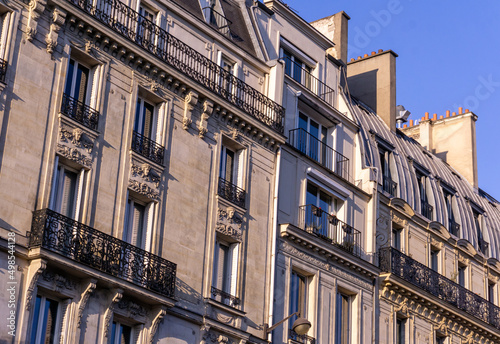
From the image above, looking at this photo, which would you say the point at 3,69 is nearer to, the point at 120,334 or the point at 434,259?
the point at 120,334

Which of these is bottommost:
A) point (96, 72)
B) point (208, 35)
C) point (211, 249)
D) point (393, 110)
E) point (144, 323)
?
point (144, 323)

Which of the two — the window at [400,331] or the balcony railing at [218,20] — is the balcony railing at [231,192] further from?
the window at [400,331]

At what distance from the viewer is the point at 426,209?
33406 millimetres

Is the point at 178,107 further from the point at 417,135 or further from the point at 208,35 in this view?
the point at 417,135

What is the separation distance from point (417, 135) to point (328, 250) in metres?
15.8

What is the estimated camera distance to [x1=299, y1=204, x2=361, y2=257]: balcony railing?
1056 inches

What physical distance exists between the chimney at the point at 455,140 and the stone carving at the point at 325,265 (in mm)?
12944

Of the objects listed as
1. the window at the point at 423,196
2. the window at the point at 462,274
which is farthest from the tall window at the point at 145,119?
the window at the point at 462,274

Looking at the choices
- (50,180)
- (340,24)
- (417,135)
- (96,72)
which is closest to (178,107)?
(96,72)

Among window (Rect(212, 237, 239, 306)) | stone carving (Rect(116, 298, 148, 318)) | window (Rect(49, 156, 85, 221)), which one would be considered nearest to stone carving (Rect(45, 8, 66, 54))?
window (Rect(49, 156, 85, 221))

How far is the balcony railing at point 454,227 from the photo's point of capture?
114 ft

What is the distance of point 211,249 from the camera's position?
2303 centimetres

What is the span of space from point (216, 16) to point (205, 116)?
3.72 m

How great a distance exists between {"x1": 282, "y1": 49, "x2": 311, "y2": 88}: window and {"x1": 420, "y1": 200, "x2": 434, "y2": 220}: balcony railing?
268 inches
